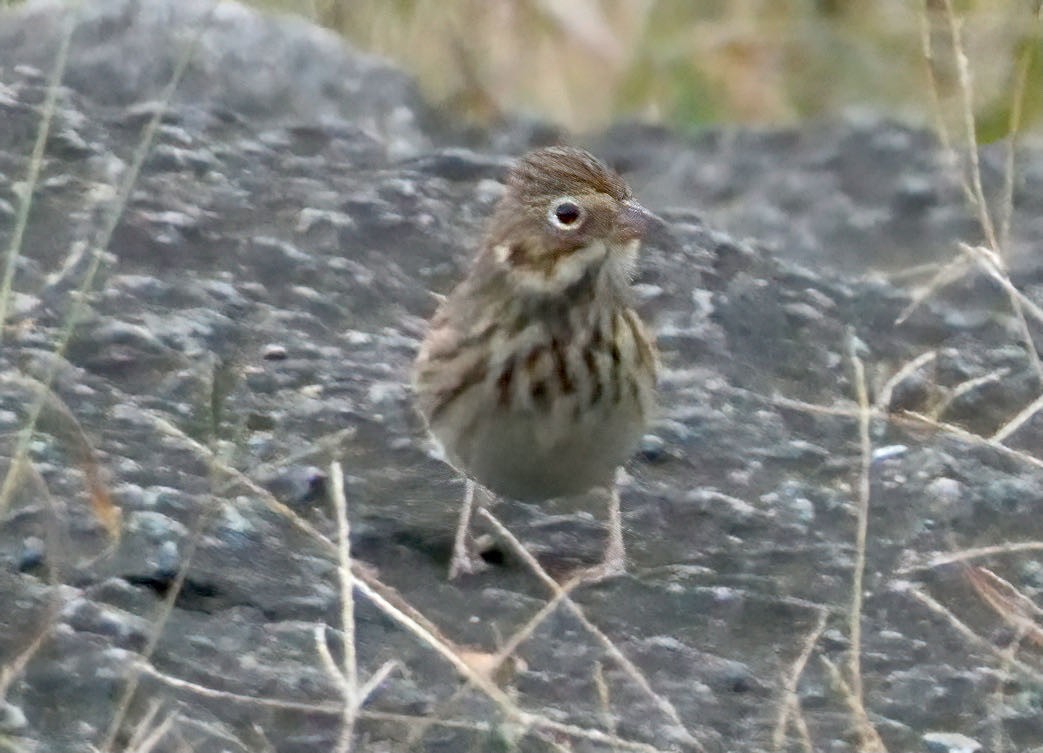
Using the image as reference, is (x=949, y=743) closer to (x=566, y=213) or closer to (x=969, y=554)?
(x=969, y=554)

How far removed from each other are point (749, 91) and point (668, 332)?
97.4 inches

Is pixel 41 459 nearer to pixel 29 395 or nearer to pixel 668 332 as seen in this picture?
pixel 29 395

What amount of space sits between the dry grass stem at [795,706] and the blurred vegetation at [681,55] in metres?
2.81

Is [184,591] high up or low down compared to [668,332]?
down

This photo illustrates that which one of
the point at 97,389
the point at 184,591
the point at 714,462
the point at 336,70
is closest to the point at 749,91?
the point at 336,70

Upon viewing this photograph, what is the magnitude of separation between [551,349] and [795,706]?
37.1 inches

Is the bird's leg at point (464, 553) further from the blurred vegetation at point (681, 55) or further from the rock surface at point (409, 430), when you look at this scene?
the blurred vegetation at point (681, 55)

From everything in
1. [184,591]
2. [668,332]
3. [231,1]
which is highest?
[231,1]

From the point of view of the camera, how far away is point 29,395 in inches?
160

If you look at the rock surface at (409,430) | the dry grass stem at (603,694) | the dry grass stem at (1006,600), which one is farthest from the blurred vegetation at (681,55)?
the dry grass stem at (603,694)

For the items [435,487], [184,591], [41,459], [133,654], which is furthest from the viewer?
[435,487]

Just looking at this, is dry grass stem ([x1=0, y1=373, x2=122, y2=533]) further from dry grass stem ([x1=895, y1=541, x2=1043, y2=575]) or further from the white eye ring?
dry grass stem ([x1=895, y1=541, x2=1043, y2=575])

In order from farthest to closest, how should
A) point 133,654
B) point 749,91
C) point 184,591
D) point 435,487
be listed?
point 749,91
point 435,487
point 184,591
point 133,654

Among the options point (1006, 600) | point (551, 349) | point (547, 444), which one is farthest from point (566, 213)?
point (1006, 600)
